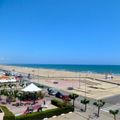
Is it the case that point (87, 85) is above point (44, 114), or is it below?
above

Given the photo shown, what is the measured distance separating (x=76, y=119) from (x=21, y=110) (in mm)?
7713

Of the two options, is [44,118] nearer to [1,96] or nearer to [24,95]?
[24,95]

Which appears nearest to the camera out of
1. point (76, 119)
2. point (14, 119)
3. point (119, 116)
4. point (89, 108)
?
point (14, 119)

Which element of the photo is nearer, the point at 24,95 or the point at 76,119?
the point at 76,119

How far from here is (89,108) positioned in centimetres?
3106

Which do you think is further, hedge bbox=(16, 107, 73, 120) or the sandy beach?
the sandy beach

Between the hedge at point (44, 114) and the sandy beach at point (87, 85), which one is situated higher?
the sandy beach at point (87, 85)

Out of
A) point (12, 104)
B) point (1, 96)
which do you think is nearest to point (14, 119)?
point (12, 104)

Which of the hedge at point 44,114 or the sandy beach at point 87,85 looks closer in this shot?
the hedge at point 44,114

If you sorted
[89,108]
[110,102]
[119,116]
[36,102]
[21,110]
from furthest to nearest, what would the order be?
[110,102]
[36,102]
[89,108]
[21,110]
[119,116]

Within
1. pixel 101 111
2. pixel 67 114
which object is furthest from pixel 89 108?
pixel 67 114

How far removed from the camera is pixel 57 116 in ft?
87.8

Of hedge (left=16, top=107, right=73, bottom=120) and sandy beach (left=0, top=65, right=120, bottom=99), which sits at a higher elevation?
sandy beach (left=0, top=65, right=120, bottom=99)

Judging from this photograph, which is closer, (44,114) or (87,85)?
(44,114)
